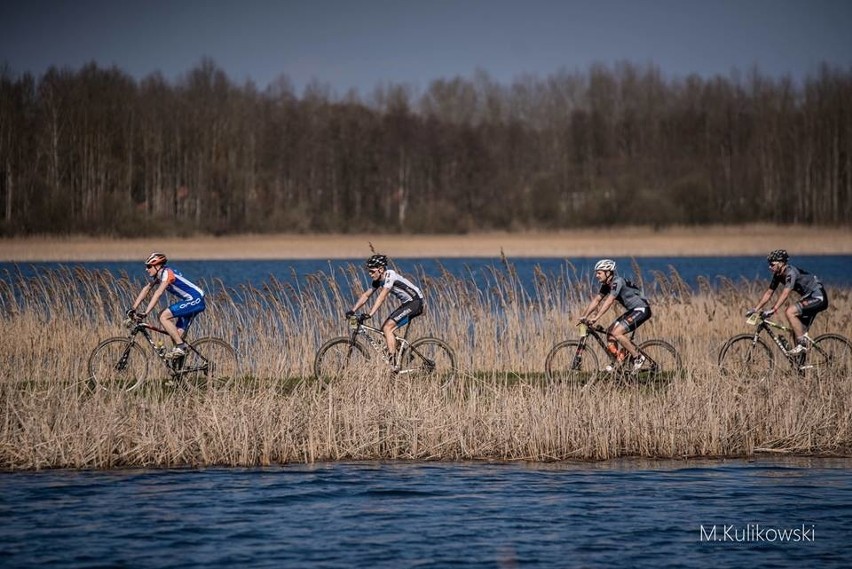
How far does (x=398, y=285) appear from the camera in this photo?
17312 mm

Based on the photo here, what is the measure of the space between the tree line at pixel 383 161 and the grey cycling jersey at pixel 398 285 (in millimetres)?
45765

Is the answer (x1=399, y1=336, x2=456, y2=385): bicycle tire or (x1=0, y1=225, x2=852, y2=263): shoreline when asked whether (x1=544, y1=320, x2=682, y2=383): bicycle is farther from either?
(x1=0, y1=225, x2=852, y2=263): shoreline

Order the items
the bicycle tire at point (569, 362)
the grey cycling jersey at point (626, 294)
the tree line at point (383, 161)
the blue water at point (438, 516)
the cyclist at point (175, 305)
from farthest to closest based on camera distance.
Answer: the tree line at point (383, 161)
the bicycle tire at point (569, 362)
the grey cycling jersey at point (626, 294)
the cyclist at point (175, 305)
the blue water at point (438, 516)

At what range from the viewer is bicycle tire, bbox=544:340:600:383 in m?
17.4

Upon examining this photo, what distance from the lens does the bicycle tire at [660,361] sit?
1733cm

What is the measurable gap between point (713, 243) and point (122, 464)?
4527 centimetres

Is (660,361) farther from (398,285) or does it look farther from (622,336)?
(398,285)

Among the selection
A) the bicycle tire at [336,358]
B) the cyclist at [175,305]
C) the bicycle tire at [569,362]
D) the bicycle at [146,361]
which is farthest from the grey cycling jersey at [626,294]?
the cyclist at [175,305]

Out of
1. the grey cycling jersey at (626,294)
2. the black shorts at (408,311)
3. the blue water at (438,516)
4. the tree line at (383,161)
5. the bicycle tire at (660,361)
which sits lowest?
the blue water at (438,516)

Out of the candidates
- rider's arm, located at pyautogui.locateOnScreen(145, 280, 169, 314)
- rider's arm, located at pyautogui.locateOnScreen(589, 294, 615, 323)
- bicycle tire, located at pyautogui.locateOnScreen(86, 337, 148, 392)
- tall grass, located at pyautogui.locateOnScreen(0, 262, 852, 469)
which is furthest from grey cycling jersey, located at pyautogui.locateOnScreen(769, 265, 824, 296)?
bicycle tire, located at pyautogui.locateOnScreen(86, 337, 148, 392)

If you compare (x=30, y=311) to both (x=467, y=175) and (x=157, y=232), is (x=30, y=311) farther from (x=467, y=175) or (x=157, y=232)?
(x=467, y=175)

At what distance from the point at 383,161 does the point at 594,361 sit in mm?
70415

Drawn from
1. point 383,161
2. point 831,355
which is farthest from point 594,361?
point 383,161

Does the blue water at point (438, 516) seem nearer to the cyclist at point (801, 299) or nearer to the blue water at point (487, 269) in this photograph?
the cyclist at point (801, 299)
